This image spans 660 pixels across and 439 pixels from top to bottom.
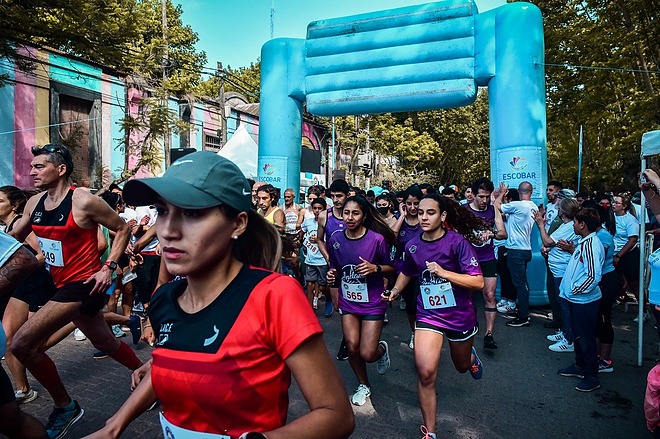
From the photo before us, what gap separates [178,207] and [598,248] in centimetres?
444

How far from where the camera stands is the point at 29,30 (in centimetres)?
853

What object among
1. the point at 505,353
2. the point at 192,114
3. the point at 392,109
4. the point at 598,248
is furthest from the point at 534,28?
the point at 192,114

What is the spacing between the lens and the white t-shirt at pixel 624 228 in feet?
23.1

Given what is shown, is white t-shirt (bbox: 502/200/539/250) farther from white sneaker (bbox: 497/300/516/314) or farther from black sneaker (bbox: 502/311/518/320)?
white sneaker (bbox: 497/300/516/314)

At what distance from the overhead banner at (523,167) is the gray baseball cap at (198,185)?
24.7 feet

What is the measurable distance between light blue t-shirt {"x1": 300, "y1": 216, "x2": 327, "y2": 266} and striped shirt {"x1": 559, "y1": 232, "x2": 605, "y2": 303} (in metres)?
3.82

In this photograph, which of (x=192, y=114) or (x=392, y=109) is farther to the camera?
(x=192, y=114)

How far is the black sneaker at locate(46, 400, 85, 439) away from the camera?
11.2 ft

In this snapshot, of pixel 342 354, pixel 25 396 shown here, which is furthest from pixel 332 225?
pixel 25 396

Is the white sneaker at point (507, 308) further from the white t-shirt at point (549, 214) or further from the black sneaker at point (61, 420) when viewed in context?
the black sneaker at point (61, 420)

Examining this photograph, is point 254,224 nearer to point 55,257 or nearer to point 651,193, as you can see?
point 55,257

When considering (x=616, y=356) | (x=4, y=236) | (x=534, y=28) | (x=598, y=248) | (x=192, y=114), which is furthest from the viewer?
(x=192, y=114)

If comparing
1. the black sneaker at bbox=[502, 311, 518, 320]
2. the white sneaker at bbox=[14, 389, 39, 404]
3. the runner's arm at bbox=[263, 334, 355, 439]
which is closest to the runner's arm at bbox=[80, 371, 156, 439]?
the runner's arm at bbox=[263, 334, 355, 439]

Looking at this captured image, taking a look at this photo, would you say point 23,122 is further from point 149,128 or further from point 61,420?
point 61,420
